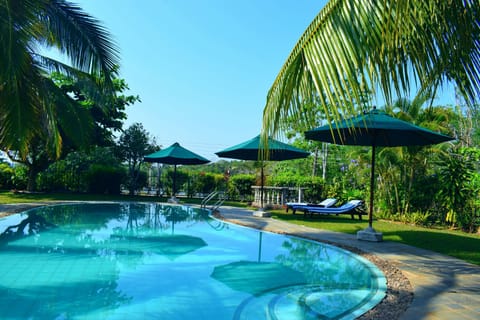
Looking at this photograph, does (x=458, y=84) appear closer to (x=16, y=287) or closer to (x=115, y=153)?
(x=16, y=287)

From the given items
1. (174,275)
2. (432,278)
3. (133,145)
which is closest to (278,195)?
(133,145)

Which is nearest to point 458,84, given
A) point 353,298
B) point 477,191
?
point 353,298

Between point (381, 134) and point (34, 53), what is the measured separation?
27.9 feet

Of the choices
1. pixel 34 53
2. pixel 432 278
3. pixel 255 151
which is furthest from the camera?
pixel 255 151

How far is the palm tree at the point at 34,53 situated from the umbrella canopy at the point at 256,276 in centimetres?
439

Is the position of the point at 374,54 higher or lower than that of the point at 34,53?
lower

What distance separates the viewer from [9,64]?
556 centimetres

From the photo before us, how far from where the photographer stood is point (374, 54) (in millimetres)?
2162

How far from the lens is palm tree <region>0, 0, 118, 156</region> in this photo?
5836 mm

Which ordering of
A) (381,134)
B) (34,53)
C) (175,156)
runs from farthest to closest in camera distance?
(175,156), (381,134), (34,53)

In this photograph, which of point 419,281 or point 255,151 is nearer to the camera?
point 419,281

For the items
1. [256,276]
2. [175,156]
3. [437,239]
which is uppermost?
[175,156]

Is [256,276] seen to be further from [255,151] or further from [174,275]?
[255,151]

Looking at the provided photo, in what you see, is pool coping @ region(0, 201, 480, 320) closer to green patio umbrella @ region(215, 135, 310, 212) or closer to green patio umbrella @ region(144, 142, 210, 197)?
green patio umbrella @ region(215, 135, 310, 212)
